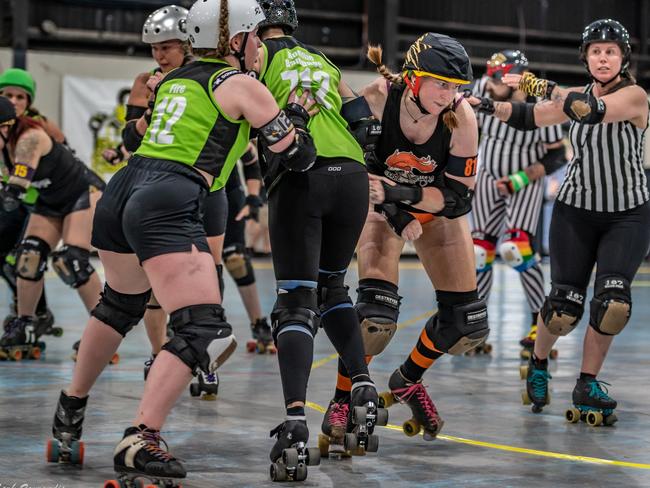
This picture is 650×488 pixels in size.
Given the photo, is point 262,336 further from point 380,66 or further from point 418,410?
point 380,66

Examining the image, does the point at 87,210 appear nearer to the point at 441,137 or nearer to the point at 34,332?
the point at 34,332

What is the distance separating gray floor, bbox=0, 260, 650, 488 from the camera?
11.0 ft

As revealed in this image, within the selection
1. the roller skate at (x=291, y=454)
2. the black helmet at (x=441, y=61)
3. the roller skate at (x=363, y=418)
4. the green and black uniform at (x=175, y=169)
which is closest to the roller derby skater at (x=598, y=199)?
the black helmet at (x=441, y=61)

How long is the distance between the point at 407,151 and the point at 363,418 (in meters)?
0.99

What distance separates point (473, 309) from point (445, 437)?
475mm

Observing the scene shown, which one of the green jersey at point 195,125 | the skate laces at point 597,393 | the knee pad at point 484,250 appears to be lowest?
the skate laces at point 597,393

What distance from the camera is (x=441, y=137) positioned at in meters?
3.88

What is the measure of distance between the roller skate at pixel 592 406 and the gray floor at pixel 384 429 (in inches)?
1.9

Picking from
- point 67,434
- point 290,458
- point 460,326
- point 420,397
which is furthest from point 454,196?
point 67,434

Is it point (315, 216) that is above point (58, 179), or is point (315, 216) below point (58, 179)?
below

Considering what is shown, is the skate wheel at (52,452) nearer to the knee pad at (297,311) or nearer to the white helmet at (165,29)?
the knee pad at (297,311)

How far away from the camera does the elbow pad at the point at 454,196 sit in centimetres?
389

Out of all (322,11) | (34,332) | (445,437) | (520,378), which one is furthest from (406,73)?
(322,11)

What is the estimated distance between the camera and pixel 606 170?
179 inches
